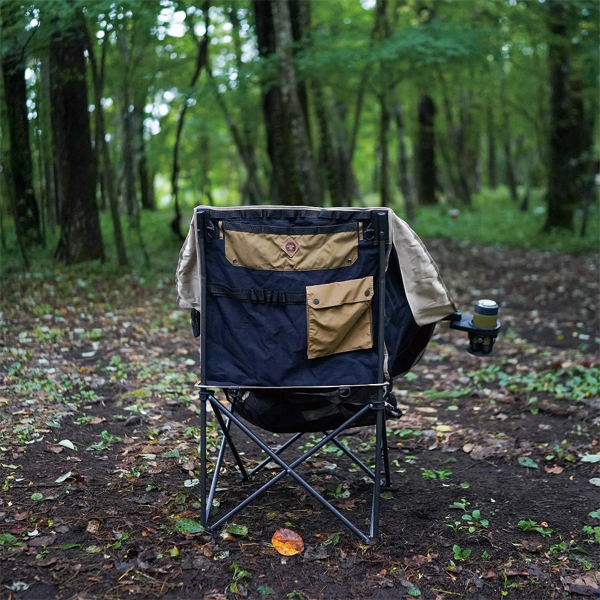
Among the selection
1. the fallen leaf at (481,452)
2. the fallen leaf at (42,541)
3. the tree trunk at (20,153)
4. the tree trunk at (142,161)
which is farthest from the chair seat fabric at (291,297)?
the tree trunk at (142,161)

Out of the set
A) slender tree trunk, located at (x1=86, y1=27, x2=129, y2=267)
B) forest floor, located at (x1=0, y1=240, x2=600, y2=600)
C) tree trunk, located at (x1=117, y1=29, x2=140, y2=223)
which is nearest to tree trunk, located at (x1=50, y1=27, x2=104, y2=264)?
slender tree trunk, located at (x1=86, y1=27, x2=129, y2=267)

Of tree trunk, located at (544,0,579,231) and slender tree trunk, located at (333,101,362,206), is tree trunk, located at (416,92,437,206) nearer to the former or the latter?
slender tree trunk, located at (333,101,362,206)

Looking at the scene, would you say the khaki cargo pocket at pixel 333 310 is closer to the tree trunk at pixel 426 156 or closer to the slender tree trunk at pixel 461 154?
the slender tree trunk at pixel 461 154

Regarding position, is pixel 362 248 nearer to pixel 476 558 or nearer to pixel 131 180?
pixel 476 558

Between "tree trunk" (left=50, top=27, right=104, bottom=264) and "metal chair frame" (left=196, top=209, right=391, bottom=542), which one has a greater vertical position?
"tree trunk" (left=50, top=27, right=104, bottom=264)

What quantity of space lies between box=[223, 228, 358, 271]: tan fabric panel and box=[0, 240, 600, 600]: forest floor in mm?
1326

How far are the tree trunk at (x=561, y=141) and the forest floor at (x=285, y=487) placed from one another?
801 centimetres

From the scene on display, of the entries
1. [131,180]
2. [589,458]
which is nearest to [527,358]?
[589,458]

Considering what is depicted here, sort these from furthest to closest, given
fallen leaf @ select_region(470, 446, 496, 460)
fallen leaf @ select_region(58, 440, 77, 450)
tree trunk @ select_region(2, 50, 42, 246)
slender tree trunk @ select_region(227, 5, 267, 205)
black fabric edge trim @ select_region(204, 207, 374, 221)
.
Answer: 1. slender tree trunk @ select_region(227, 5, 267, 205)
2. tree trunk @ select_region(2, 50, 42, 246)
3. fallen leaf @ select_region(470, 446, 496, 460)
4. fallen leaf @ select_region(58, 440, 77, 450)
5. black fabric edge trim @ select_region(204, 207, 374, 221)

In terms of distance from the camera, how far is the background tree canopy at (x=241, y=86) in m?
8.57

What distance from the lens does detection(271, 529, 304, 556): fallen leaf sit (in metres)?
2.96

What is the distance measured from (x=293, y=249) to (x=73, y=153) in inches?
289

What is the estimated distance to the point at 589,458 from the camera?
13.4 ft

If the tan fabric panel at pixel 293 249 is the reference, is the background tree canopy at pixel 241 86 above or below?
above
